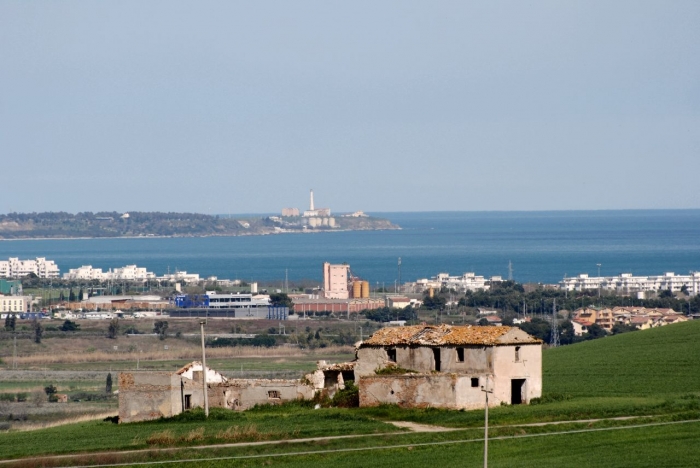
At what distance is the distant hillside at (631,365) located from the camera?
38469 millimetres

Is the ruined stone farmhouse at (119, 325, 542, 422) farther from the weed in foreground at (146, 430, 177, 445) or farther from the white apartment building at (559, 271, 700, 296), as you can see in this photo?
the white apartment building at (559, 271, 700, 296)

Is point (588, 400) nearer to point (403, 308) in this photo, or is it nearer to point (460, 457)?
point (460, 457)

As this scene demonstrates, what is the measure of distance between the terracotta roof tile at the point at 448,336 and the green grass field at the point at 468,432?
191 centimetres

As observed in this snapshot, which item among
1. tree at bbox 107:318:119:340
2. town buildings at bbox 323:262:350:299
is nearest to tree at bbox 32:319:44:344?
tree at bbox 107:318:119:340

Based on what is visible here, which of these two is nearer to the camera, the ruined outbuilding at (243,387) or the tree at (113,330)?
the ruined outbuilding at (243,387)

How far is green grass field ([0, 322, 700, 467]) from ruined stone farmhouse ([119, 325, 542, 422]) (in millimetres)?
706

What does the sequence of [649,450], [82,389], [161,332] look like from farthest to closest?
[161,332]
[82,389]
[649,450]

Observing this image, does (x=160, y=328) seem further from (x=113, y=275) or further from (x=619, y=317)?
(x=113, y=275)

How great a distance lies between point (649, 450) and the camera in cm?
2788

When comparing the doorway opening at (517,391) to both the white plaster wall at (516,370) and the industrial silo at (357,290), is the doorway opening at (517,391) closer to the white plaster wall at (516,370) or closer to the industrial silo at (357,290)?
the white plaster wall at (516,370)

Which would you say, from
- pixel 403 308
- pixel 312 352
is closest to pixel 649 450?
pixel 312 352

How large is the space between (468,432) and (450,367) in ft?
19.9

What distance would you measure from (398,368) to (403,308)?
78.4 metres

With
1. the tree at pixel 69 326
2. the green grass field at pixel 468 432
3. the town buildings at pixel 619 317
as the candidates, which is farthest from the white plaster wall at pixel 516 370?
the tree at pixel 69 326
